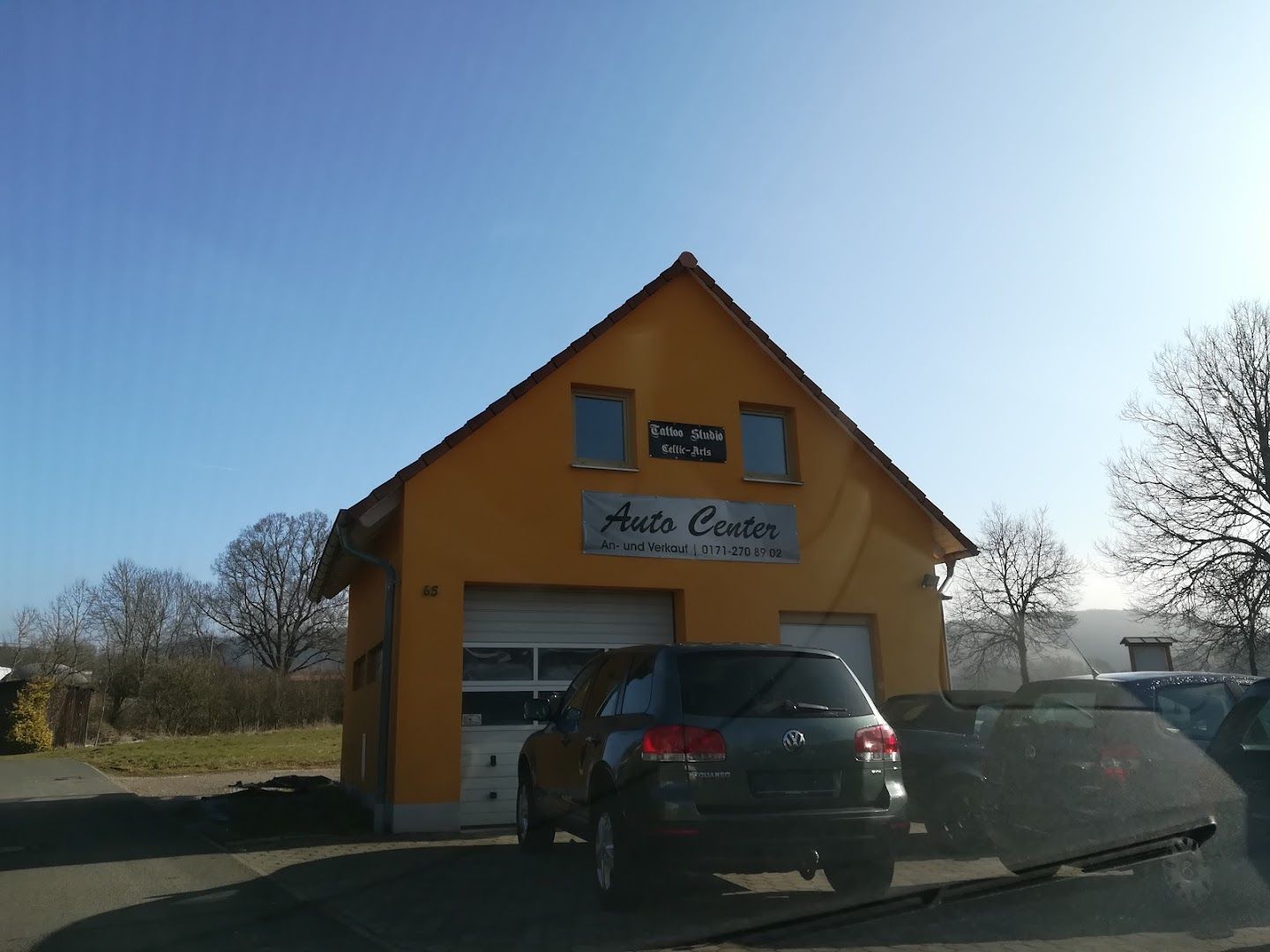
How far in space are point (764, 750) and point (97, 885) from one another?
580 cm

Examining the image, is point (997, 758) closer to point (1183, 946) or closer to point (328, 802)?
point (1183, 946)

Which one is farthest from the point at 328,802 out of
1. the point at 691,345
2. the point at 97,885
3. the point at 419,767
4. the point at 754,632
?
the point at 691,345

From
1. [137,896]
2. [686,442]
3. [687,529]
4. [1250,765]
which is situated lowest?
[137,896]

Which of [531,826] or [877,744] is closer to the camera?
[877,744]

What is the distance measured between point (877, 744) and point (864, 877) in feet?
3.00

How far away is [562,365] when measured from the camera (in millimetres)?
12969

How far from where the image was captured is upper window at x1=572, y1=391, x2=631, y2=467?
13.0m

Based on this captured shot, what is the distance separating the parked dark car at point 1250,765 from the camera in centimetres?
586

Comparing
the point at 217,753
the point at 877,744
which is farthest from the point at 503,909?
the point at 217,753

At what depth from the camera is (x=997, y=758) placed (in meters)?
7.51

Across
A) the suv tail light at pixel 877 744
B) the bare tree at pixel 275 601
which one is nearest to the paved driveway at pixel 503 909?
the suv tail light at pixel 877 744

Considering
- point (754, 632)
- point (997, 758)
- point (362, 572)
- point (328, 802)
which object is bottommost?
point (328, 802)

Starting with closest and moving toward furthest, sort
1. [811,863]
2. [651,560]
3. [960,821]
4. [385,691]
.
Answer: [811,863], [960,821], [385,691], [651,560]

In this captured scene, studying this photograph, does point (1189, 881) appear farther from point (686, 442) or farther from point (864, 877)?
point (686, 442)
